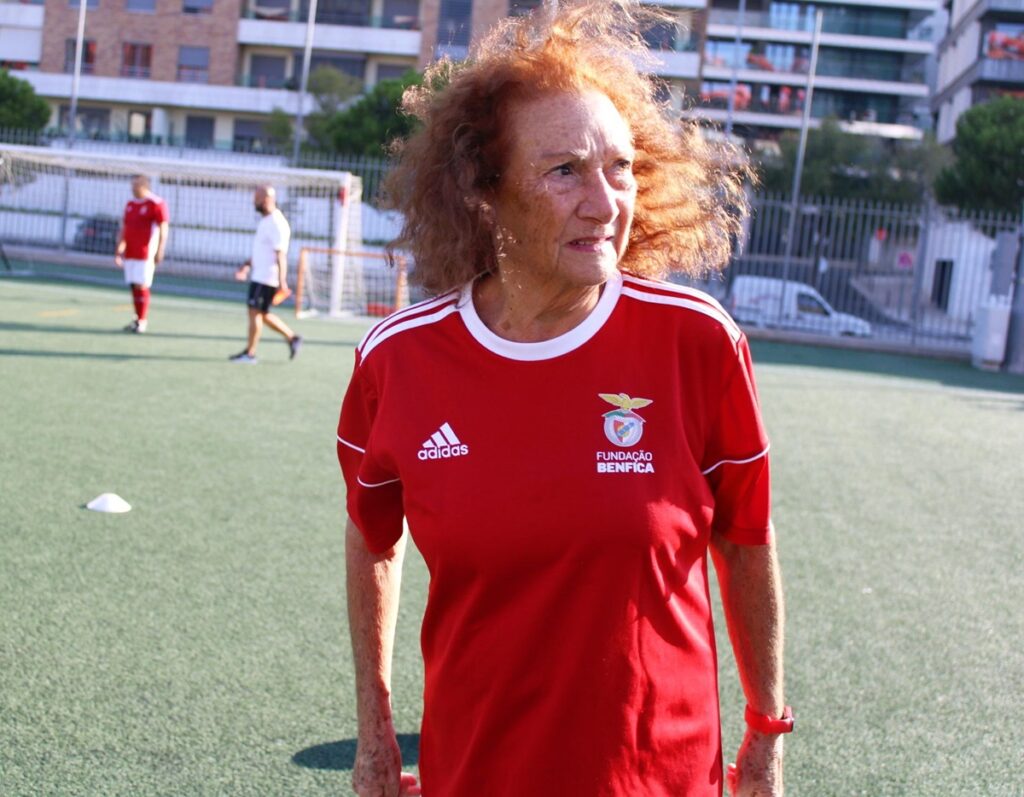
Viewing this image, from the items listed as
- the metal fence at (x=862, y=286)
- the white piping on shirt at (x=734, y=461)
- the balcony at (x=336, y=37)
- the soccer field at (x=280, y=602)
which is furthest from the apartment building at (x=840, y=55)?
the white piping on shirt at (x=734, y=461)

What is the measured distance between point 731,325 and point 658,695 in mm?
633

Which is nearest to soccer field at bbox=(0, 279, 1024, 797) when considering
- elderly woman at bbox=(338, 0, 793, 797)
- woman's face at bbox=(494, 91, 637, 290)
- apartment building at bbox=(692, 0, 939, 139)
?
elderly woman at bbox=(338, 0, 793, 797)

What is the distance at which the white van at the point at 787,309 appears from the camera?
2527 centimetres

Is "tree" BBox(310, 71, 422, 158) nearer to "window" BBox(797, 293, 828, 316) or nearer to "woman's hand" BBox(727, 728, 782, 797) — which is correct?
"window" BBox(797, 293, 828, 316)

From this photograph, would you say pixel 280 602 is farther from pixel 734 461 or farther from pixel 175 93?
pixel 175 93

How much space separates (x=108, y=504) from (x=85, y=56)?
56.2 m

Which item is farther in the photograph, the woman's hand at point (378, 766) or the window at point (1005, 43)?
the window at point (1005, 43)

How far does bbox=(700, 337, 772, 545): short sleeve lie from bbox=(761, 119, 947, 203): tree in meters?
49.6

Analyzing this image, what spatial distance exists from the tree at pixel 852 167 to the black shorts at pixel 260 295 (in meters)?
39.2

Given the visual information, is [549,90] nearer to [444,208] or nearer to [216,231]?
[444,208]

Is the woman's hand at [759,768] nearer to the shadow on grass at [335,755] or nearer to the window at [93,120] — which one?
the shadow on grass at [335,755]

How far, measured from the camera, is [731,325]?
2.19 m

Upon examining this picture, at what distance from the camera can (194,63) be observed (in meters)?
57.1

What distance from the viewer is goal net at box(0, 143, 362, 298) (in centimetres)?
2502
